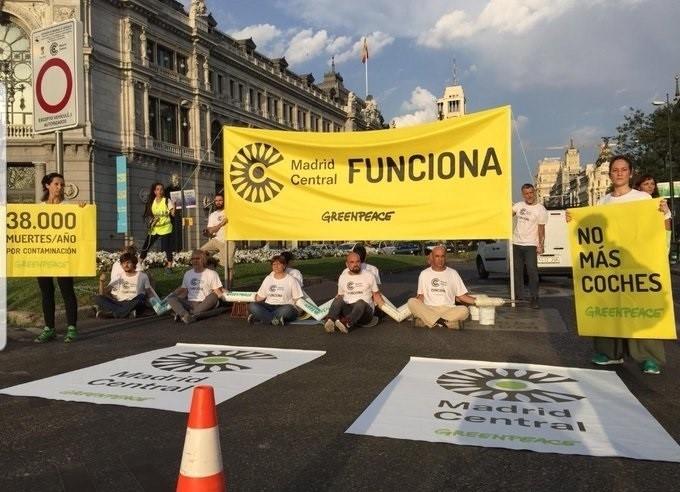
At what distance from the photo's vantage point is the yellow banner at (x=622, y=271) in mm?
5070

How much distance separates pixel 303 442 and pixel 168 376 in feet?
6.77

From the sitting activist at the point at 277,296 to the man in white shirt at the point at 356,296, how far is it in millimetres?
765

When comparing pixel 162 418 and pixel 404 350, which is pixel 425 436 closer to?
pixel 162 418

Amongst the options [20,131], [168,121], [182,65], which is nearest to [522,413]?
[20,131]

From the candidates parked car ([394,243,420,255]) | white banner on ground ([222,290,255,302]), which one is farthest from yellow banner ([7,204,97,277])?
parked car ([394,243,420,255])

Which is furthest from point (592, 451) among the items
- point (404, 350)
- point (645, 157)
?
point (645, 157)

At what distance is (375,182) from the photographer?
8.85m

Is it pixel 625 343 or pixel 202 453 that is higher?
pixel 202 453

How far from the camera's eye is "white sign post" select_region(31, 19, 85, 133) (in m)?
7.02

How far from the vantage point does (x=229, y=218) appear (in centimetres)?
951

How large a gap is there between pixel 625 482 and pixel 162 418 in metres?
2.76

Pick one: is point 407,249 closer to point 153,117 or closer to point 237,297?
point 153,117

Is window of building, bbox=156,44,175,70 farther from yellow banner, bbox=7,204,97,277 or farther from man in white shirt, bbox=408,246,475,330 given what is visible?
man in white shirt, bbox=408,246,475,330

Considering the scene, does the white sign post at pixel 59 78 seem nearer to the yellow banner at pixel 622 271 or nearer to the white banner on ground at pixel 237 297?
the white banner on ground at pixel 237 297
